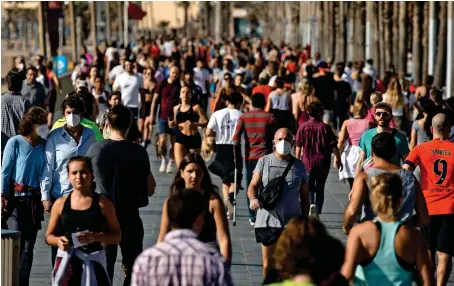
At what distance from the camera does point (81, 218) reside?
888cm

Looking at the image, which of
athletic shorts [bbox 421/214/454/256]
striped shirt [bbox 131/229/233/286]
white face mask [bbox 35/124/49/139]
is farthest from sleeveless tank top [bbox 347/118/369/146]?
striped shirt [bbox 131/229/233/286]

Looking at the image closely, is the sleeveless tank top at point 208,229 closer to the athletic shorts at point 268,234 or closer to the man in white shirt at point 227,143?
the athletic shorts at point 268,234

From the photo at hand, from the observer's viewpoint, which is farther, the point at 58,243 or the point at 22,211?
the point at 22,211

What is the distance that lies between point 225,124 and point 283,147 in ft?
15.6

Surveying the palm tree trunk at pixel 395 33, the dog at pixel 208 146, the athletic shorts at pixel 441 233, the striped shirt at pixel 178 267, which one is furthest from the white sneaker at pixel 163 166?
the palm tree trunk at pixel 395 33

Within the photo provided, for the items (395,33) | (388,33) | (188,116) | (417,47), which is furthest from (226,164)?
(395,33)

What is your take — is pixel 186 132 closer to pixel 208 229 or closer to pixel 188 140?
pixel 188 140

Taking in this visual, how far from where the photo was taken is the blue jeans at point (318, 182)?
1550 centimetres

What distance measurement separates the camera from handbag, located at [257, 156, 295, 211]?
37.1 feet

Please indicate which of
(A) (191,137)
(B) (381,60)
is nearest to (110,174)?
(A) (191,137)

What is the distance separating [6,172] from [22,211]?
13.1 inches

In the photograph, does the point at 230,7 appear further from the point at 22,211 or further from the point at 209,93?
the point at 22,211

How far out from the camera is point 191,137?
1652cm

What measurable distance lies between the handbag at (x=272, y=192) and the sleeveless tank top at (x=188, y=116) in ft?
17.6
